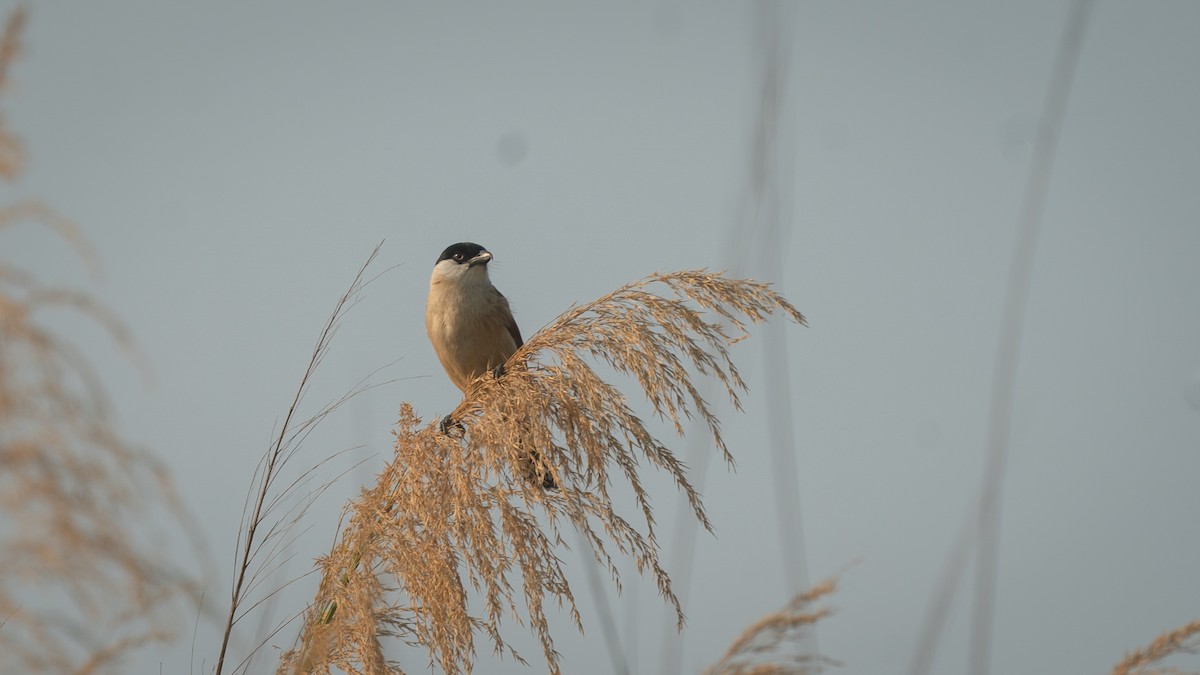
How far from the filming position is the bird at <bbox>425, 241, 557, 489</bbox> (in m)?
4.68

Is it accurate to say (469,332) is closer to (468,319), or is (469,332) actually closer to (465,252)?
(468,319)

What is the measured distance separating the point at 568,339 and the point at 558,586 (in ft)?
1.83

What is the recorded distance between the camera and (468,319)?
4664 mm

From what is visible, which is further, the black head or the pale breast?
the black head

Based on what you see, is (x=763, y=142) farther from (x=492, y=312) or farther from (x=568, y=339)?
(x=492, y=312)

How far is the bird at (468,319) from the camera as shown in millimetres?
4676

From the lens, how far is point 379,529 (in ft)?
7.58

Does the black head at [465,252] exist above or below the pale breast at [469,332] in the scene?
above

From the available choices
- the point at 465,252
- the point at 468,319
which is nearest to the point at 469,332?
the point at 468,319

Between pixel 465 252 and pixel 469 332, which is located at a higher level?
pixel 465 252

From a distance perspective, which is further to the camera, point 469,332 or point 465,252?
point 465,252

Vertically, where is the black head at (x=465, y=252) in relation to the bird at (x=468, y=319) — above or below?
above

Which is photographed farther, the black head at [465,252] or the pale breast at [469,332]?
the black head at [465,252]

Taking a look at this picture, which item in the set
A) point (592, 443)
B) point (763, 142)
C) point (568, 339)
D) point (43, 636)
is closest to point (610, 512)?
point (592, 443)
